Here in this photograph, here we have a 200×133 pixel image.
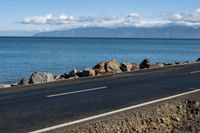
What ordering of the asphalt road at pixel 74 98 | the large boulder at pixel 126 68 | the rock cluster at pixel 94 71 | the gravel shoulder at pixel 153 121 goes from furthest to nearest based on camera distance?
the large boulder at pixel 126 68 < the rock cluster at pixel 94 71 < the asphalt road at pixel 74 98 < the gravel shoulder at pixel 153 121

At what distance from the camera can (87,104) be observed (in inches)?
531

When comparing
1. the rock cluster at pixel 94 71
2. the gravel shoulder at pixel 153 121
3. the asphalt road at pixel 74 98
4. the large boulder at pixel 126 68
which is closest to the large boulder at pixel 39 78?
the rock cluster at pixel 94 71

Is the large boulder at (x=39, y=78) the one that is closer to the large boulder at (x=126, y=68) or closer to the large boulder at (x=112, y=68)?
the large boulder at (x=112, y=68)

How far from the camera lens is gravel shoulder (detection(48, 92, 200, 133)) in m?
10.9

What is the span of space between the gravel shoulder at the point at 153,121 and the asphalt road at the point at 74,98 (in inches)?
23.1

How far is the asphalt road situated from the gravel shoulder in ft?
1.92

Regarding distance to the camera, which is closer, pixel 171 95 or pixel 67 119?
pixel 67 119

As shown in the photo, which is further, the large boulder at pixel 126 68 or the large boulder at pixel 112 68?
the large boulder at pixel 126 68

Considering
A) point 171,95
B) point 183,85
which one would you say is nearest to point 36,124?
point 171,95

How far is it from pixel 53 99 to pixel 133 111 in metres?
2.80

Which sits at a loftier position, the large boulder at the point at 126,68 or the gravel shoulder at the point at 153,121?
the large boulder at the point at 126,68

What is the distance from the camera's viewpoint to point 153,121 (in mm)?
12195

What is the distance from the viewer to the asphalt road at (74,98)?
36.8 feet

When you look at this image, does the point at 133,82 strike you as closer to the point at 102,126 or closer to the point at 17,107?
the point at 17,107
